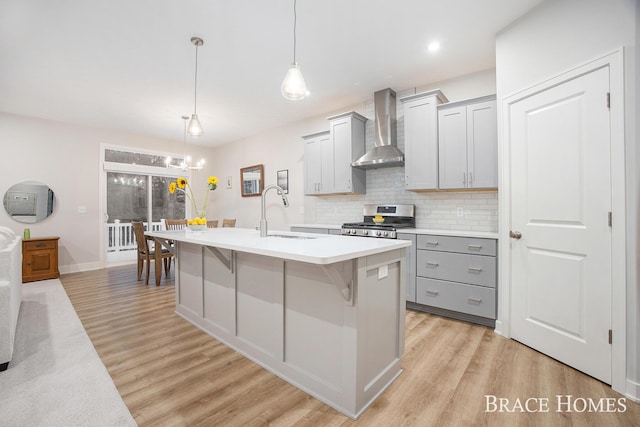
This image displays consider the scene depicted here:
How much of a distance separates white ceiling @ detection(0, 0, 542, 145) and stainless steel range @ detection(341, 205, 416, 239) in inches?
65.8

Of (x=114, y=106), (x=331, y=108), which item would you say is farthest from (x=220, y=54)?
(x=114, y=106)

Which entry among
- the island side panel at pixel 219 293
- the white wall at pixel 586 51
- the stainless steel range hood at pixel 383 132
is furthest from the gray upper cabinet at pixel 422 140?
the island side panel at pixel 219 293

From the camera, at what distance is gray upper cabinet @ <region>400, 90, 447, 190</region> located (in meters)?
3.37

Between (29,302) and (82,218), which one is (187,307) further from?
(82,218)

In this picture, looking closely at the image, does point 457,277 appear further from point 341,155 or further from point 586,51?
point 341,155

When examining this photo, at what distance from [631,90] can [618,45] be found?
33 centimetres

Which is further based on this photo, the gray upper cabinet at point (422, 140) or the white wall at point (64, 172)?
the white wall at point (64, 172)

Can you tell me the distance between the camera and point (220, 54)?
312 cm

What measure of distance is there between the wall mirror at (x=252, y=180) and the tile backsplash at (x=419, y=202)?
5.93ft

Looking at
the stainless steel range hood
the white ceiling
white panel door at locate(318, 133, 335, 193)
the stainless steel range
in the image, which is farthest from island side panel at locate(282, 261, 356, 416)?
white panel door at locate(318, 133, 335, 193)

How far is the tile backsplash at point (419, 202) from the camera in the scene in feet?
11.1

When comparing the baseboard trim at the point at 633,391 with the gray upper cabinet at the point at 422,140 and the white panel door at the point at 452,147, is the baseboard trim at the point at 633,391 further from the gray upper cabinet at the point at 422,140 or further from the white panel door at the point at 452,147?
the gray upper cabinet at the point at 422,140

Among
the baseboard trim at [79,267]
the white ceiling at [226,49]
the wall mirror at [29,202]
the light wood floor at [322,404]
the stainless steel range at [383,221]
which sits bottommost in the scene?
the light wood floor at [322,404]

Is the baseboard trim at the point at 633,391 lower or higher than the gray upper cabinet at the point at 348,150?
lower
